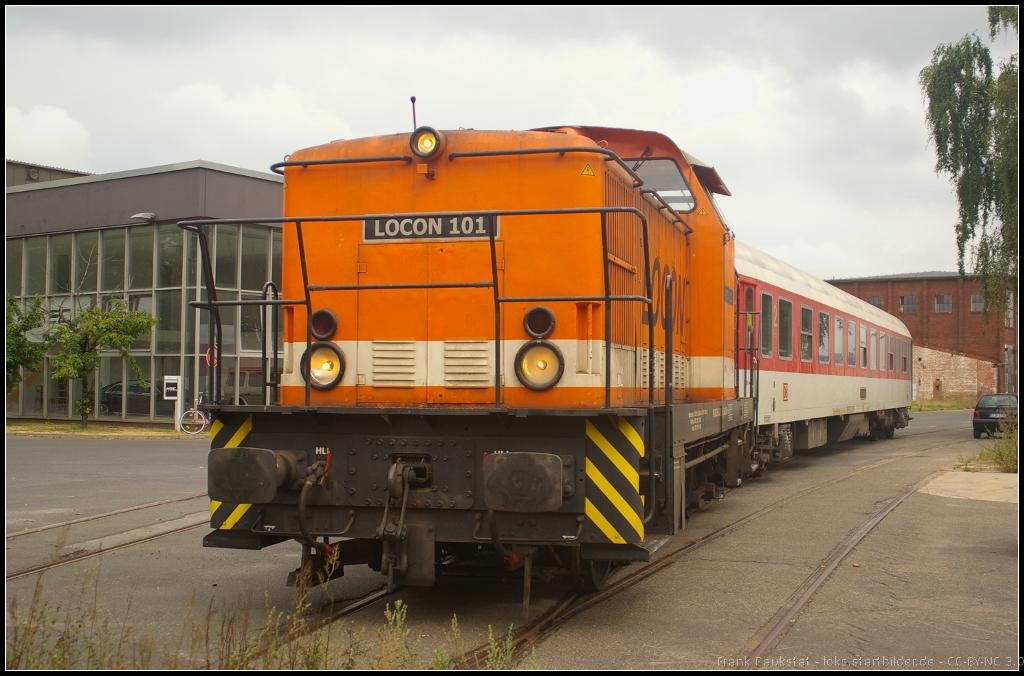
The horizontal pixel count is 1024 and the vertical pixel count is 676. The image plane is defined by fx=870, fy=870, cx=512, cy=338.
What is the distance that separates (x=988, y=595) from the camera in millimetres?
6230

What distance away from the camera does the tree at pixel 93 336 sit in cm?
2131

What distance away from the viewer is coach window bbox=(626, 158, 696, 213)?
800cm

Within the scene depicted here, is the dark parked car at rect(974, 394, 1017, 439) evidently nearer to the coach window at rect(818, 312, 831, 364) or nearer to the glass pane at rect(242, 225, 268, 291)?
the coach window at rect(818, 312, 831, 364)

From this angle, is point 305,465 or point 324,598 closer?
point 305,465

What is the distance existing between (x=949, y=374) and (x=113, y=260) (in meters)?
51.1

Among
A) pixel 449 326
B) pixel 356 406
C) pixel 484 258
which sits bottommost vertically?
pixel 356 406

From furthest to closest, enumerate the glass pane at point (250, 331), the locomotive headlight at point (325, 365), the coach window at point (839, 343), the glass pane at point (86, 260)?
the glass pane at point (86, 260) → the glass pane at point (250, 331) → the coach window at point (839, 343) → the locomotive headlight at point (325, 365)

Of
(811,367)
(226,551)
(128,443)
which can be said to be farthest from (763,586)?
(128,443)

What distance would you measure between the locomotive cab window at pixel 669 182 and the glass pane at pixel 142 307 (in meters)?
19.5

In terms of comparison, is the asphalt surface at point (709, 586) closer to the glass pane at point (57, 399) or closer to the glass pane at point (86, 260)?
the glass pane at point (86, 260)

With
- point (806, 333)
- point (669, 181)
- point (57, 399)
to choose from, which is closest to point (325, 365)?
point (669, 181)

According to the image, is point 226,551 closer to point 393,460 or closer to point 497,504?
point 393,460

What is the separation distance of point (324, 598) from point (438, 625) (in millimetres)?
1028

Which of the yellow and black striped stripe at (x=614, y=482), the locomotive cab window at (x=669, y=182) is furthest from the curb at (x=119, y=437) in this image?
the yellow and black striped stripe at (x=614, y=482)
